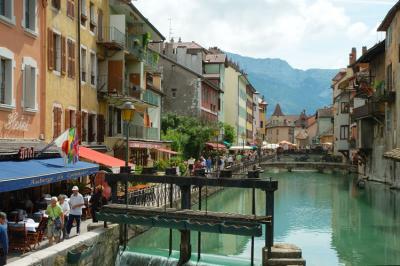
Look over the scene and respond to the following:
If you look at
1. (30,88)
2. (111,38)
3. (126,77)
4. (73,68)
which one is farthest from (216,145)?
(30,88)

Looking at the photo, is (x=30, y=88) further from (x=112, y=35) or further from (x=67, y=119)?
(x=112, y=35)

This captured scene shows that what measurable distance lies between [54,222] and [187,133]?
40095 millimetres

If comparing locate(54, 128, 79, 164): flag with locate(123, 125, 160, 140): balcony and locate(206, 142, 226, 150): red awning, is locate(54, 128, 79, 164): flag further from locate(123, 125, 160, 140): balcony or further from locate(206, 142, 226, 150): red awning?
locate(206, 142, 226, 150): red awning

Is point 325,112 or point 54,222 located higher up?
point 325,112

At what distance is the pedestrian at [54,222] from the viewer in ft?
50.5

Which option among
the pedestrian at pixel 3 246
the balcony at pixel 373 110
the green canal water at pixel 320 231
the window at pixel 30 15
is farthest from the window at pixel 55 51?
the balcony at pixel 373 110

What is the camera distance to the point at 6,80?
793 inches

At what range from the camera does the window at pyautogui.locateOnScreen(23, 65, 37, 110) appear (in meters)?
22.1

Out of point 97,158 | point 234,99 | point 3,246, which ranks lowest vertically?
point 3,246

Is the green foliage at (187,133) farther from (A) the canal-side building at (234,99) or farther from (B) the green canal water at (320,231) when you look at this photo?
(A) the canal-side building at (234,99)

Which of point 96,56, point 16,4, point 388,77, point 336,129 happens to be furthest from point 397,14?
point 336,129

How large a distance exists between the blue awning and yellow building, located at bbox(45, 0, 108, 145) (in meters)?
4.41

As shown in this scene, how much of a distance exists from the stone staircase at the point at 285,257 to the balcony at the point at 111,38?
63.7 feet

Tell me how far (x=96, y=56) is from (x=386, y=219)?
19215 millimetres
